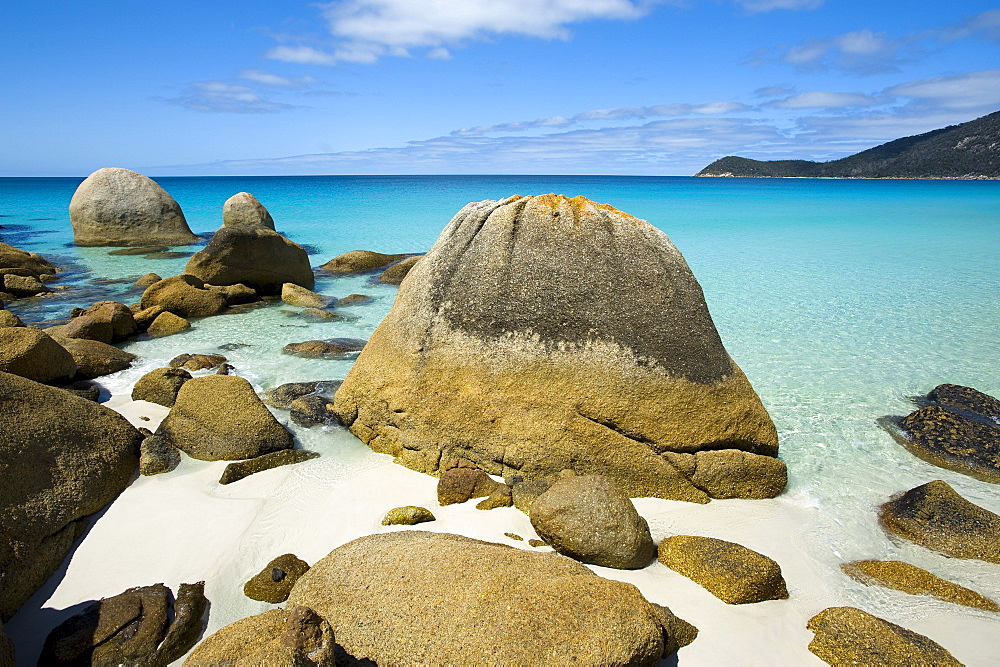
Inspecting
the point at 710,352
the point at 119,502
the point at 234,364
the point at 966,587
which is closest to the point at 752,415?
the point at 710,352

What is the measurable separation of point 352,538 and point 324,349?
5.14m

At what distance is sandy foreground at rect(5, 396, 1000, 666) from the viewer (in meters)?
3.56

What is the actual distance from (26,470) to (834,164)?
139 m

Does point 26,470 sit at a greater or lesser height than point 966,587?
greater

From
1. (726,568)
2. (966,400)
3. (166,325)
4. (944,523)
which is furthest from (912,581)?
(166,325)

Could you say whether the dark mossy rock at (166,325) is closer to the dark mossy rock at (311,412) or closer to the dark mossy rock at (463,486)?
the dark mossy rock at (311,412)

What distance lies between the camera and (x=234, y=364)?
861cm

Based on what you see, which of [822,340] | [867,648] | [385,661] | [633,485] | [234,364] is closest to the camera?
[385,661]

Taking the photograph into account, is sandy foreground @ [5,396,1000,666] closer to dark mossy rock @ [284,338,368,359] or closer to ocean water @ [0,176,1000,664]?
ocean water @ [0,176,1000,664]

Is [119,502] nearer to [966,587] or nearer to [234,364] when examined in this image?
[234,364]

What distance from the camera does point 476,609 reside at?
2.99 metres

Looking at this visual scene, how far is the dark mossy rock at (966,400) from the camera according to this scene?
7.02 meters

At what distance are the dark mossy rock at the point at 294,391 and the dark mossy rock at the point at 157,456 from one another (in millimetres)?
1426

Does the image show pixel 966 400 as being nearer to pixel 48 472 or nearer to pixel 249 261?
pixel 48 472
